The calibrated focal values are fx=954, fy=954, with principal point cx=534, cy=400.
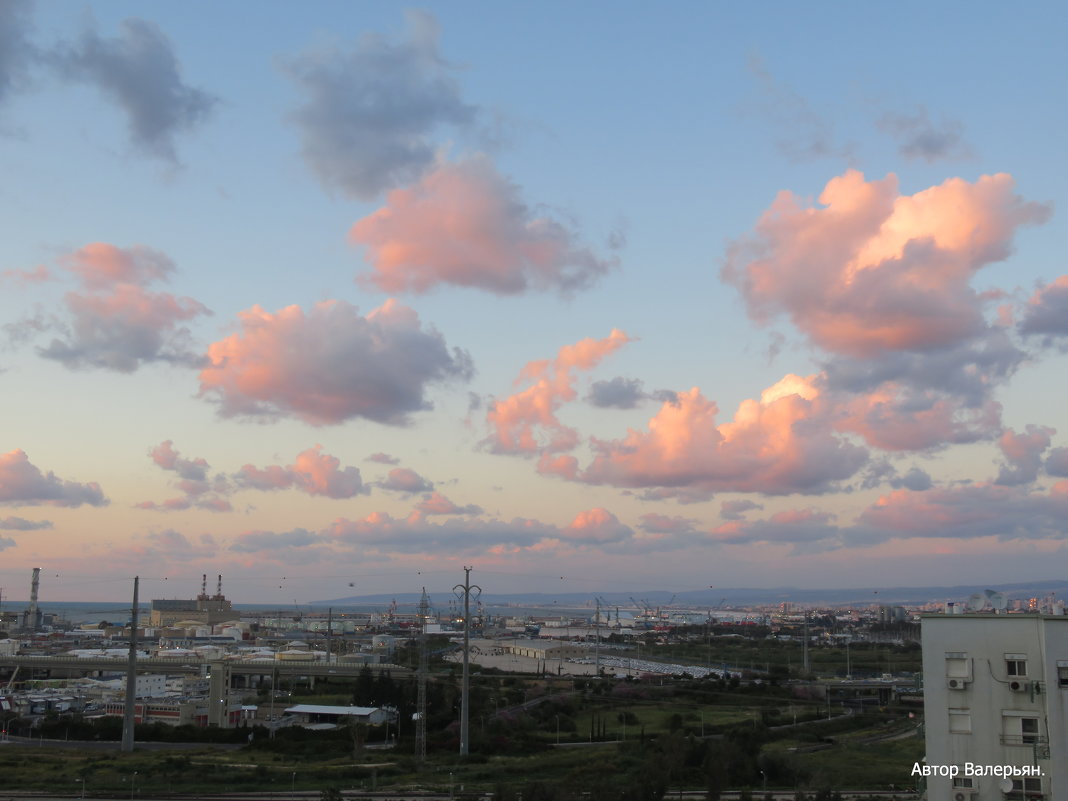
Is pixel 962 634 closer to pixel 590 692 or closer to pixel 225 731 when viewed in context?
pixel 225 731

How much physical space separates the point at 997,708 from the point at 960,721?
17.0 inches

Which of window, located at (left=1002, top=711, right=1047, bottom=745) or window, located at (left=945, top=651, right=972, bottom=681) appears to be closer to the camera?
window, located at (left=1002, top=711, right=1047, bottom=745)

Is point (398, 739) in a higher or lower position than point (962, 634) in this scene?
lower

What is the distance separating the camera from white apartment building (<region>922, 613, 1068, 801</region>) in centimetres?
1065

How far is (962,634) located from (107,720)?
48.9 metres

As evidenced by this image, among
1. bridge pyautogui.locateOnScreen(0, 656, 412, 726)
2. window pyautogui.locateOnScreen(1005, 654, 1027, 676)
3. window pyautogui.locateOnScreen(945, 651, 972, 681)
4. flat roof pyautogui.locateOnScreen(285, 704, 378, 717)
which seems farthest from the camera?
bridge pyautogui.locateOnScreen(0, 656, 412, 726)

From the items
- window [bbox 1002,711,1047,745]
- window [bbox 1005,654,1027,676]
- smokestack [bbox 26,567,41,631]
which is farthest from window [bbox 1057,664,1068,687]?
smokestack [bbox 26,567,41,631]

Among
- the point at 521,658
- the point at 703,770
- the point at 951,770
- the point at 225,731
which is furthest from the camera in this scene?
the point at 521,658

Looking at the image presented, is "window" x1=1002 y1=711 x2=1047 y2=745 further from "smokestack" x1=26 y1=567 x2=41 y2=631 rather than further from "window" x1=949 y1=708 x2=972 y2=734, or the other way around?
"smokestack" x1=26 y1=567 x2=41 y2=631

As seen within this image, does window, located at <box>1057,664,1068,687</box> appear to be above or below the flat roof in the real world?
above

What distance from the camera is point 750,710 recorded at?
175 ft

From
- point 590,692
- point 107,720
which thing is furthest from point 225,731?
point 590,692

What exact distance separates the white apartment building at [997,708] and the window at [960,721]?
0.04 feet

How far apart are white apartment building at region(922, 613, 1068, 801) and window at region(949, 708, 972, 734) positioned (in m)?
0.01
